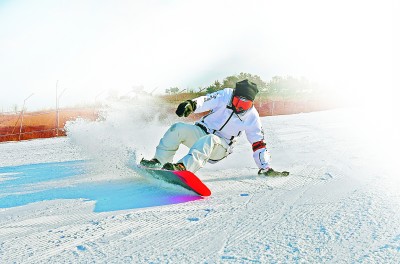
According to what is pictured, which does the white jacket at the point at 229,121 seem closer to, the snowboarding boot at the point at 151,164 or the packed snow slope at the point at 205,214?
the packed snow slope at the point at 205,214

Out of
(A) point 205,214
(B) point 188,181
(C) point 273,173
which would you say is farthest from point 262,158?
(A) point 205,214

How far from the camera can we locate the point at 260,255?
5.93 feet

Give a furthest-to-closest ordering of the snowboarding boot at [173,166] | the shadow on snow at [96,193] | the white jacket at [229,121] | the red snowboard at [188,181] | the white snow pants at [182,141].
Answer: the white jacket at [229,121]
the white snow pants at [182,141]
the snowboarding boot at [173,166]
the red snowboard at [188,181]
the shadow on snow at [96,193]

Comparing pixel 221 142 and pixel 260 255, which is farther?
pixel 221 142

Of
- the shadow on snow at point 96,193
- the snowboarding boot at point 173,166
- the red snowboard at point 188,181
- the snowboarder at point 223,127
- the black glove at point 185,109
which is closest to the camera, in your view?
the shadow on snow at point 96,193

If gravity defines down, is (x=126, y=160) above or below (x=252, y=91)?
below

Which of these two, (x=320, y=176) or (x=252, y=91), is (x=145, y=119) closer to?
(x=252, y=91)

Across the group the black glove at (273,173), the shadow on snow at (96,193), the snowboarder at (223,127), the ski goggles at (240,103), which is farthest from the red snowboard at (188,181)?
the ski goggles at (240,103)

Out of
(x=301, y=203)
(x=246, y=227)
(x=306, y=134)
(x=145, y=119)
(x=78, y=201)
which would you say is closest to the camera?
(x=246, y=227)

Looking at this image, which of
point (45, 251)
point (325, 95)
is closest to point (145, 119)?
point (45, 251)

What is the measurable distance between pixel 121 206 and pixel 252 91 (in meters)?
1.91

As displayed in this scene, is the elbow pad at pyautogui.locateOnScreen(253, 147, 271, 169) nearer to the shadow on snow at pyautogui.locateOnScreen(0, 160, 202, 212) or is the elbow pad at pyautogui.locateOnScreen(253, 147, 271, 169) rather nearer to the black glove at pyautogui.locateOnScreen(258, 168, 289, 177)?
the black glove at pyautogui.locateOnScreen(258, 168, 289, 177)

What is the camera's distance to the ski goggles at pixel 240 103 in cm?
404

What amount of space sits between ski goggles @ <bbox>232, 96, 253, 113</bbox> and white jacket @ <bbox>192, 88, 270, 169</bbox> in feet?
0.16
